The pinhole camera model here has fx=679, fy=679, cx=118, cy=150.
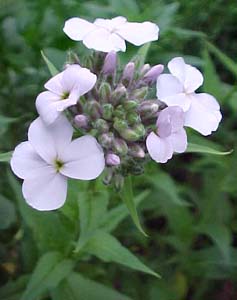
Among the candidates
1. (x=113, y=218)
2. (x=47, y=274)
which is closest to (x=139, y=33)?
(x=113, y=218)

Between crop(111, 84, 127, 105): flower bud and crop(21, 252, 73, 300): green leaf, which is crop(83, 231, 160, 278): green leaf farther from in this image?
crop(111, 84, 127, 105): flower bud

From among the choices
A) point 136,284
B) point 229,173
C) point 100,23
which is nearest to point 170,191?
point 229,173

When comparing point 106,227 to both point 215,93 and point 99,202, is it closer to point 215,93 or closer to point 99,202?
point 99,202

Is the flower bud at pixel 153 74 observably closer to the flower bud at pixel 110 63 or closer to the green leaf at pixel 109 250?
the flower bud at pixel 110 63

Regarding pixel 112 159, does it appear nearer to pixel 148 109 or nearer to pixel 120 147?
pixel 120 147

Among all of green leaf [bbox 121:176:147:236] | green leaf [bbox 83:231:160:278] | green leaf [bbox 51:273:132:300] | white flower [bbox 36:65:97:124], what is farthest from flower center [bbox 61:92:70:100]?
green leaf [bbox 51:273:132:300]

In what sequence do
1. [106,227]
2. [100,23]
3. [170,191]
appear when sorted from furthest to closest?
1. [170,191]
2. [106,227]
3. [100,23]

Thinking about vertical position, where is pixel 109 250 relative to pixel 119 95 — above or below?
below
